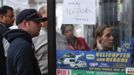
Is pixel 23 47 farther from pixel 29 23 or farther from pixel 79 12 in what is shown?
pixel 79 12

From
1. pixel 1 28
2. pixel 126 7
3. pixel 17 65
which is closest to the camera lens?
pixel 17 65

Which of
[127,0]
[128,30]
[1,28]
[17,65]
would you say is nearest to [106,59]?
[128,30]

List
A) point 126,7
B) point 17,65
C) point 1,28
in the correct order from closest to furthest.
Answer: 1. point 17,65
2. point 126,7
3. point 1,28

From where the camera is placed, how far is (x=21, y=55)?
365 cm

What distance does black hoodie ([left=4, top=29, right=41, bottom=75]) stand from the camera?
143 inches

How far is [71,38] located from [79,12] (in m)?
0.32

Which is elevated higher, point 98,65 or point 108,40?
point 108,40

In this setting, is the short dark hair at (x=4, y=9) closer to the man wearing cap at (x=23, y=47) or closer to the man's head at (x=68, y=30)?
the man's head at (x=68, y=30)

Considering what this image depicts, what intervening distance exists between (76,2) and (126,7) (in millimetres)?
574

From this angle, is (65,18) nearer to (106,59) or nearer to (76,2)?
(76,2)

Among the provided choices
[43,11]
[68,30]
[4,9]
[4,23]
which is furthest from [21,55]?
[4,23]

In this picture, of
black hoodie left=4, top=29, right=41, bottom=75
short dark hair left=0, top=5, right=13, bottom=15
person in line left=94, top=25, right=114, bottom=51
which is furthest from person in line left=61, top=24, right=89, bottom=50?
short dark hair left=0, top=5, right=13, bottom=15

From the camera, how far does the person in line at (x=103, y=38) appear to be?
433 centimetres

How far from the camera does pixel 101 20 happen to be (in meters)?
4.33
